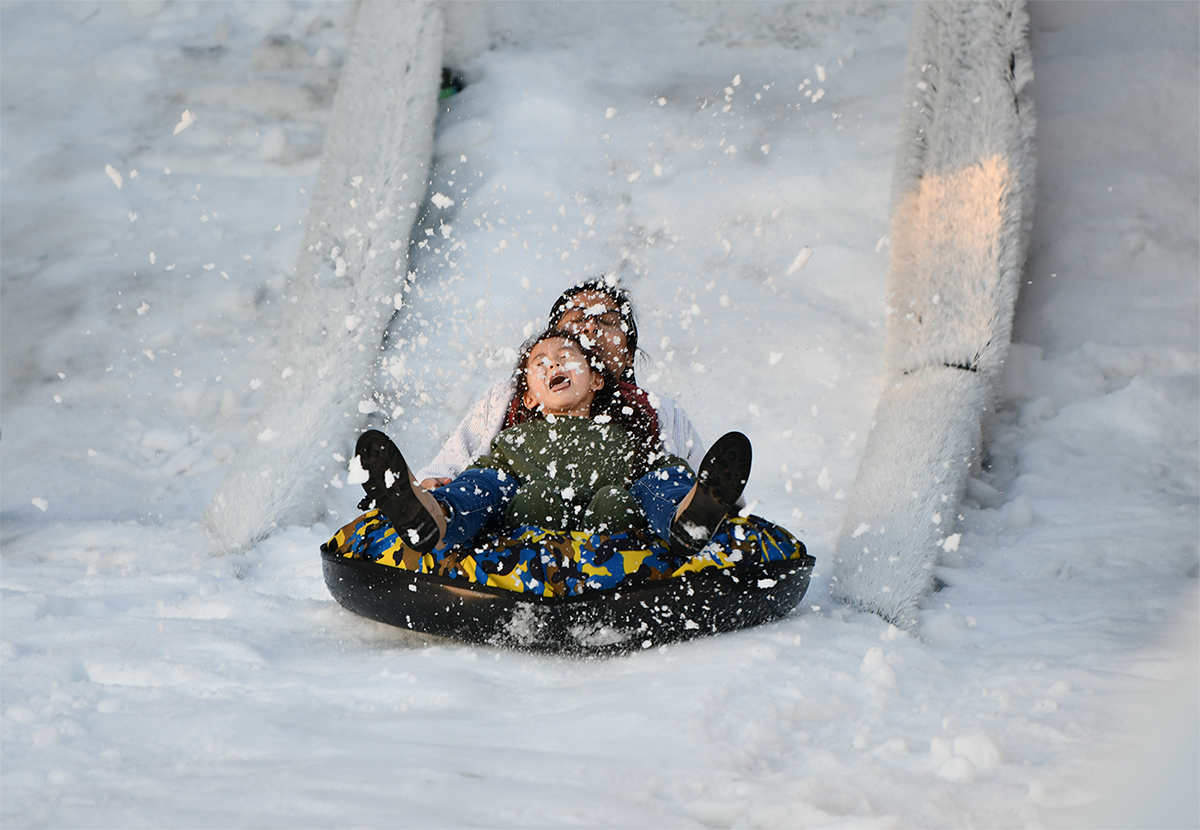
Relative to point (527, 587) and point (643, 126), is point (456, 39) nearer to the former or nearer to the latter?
point (643, 126)

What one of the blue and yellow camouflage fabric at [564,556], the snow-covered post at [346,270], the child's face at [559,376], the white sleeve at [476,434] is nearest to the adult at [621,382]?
the white sleeve at [476,434]

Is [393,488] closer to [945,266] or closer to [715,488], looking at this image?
[715,488]

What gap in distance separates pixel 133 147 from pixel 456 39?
1.15 meters

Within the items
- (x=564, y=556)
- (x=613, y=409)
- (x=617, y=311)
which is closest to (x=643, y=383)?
(x=617, y=311)

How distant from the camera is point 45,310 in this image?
116 inches

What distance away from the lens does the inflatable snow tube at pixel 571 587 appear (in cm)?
155

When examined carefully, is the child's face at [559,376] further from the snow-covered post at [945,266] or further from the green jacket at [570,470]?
the snow-covered post at [945,266]

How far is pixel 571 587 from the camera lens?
1.55 m

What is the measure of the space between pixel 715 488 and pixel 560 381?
52cm

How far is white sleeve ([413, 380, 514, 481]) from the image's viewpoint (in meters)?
1.99

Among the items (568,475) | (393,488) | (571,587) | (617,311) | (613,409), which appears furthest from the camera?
(617,311)

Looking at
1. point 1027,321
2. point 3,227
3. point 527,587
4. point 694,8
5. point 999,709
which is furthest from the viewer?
point 694,8

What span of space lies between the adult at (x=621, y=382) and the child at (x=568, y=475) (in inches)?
1.6

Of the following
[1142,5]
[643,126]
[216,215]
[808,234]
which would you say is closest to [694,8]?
[643,126]
